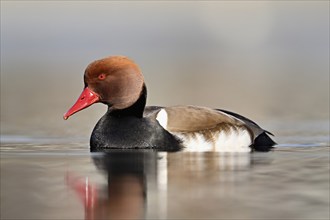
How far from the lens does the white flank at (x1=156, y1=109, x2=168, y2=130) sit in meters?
9.46

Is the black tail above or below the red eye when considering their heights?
below

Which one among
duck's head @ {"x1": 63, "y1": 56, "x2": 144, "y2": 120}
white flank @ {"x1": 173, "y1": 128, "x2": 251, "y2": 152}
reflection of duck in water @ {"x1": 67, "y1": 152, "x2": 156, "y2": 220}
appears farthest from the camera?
duck's head @ {"x1": 63, "y1": 56, "x2": 144, "y2": 120}

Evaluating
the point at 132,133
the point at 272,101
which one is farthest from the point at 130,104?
the point at 272,101

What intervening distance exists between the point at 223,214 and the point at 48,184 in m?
1.59

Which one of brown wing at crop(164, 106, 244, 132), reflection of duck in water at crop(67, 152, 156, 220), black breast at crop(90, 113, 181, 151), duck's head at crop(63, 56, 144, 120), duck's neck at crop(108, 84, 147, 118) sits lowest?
reflection of duck in water at crop(67, 152, 156, 220)

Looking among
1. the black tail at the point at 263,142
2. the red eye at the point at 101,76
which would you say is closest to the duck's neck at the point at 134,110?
the red eye at the point at 101,76

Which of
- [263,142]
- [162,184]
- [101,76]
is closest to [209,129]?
[263,142]

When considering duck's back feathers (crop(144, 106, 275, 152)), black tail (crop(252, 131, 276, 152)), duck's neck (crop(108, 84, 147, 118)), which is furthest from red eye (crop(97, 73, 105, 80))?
black tail (crop(252, 131, 276, 152))

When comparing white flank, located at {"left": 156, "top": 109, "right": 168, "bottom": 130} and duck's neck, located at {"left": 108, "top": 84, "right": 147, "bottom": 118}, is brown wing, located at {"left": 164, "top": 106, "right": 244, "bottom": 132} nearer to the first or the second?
white flank, located at {"left": 156, "top": 109, "right": 168, "bottom": 130}

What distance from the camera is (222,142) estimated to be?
9703mm

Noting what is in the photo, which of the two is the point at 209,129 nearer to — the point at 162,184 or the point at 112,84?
the point at 112,84

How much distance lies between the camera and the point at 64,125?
38.0ft

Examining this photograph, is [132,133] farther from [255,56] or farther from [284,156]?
[255,56]

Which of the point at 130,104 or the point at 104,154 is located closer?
the point at 104,154
